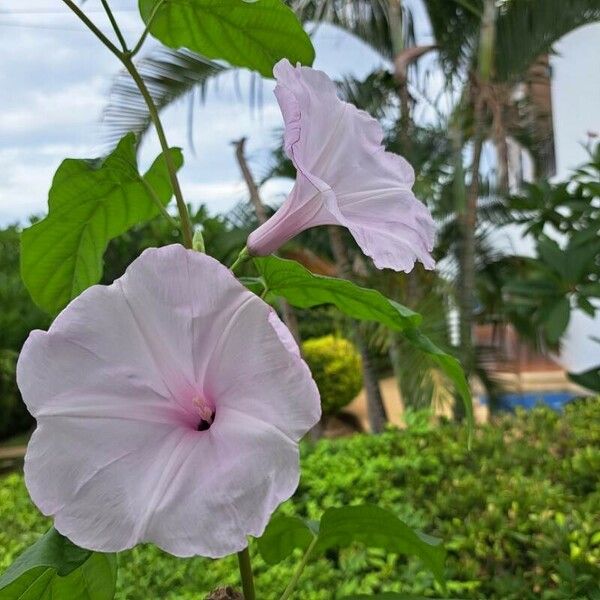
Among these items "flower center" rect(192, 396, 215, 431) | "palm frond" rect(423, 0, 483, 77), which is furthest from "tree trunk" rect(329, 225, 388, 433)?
"flower center" rect(192, 396, 215, 431)

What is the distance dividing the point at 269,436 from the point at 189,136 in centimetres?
425

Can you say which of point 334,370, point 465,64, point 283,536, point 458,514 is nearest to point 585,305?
point 458,514

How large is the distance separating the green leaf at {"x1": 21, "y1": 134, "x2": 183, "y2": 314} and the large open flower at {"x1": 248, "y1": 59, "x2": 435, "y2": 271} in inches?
6.3

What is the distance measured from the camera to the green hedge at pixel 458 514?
139 centimetres

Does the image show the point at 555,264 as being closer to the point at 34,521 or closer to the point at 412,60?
the point at 34,521

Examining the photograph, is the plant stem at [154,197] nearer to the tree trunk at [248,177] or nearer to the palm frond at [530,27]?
the tree trunk at [248,177]

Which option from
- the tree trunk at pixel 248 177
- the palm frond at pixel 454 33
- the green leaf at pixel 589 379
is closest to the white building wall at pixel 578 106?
the palm frond at pixel 454 33

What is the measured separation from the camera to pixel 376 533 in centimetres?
87

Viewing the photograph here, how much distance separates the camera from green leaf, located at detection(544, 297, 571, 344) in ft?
7.78

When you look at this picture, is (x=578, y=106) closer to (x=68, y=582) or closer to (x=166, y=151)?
(x=166, y=151)

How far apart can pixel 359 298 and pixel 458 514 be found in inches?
44.0

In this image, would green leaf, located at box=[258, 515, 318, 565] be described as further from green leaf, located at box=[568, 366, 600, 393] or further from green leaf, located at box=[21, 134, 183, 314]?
green leaf, located at box=[568, 366, 600, 393]

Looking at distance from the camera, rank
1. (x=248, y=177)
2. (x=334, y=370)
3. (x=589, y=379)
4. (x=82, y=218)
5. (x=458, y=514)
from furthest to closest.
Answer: (x=334, y=370) → (x=248, y=177) → (x=589, y=379) → (x=458, y=514) → (x=82, y=218)

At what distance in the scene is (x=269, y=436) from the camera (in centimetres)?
48
